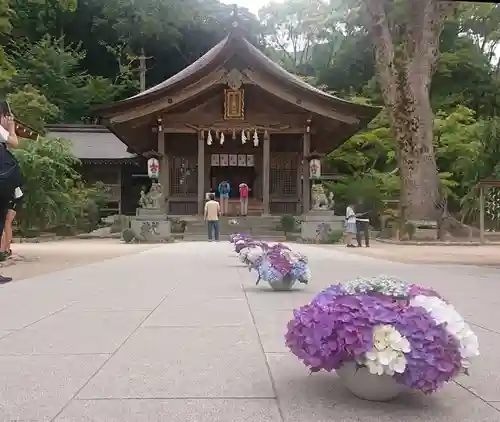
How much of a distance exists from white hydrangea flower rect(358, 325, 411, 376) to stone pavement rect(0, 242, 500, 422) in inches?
8.1

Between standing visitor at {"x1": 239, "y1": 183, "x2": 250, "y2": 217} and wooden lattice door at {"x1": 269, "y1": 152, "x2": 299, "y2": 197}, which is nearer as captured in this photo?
standing visitor at {"x1": 239, "y1": 183, "x2": 250, "y2": 217}

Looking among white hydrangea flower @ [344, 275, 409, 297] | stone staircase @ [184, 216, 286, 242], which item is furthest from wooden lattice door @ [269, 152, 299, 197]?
white hydrangea flower @ [344, 275, 409, 297]

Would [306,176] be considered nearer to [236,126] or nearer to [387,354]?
[236,126]

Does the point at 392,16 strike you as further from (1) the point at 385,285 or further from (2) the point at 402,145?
(1) the point at 385,285

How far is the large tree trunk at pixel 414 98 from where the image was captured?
2247cm

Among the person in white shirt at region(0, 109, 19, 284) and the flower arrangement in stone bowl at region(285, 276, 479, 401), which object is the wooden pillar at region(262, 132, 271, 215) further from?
the flower arrangement in stone bowl at region(285, 276, 479, 401)

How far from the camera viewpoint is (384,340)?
266 cm

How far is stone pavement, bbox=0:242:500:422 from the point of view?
A: 2.71m

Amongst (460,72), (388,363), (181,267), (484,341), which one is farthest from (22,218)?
(460,72)

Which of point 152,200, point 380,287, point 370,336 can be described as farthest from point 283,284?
point 152,200

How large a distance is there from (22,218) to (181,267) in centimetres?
387

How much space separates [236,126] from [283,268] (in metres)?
18.5

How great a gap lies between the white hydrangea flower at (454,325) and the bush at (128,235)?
64.8 ft

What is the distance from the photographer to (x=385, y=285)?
3025 millimetres
